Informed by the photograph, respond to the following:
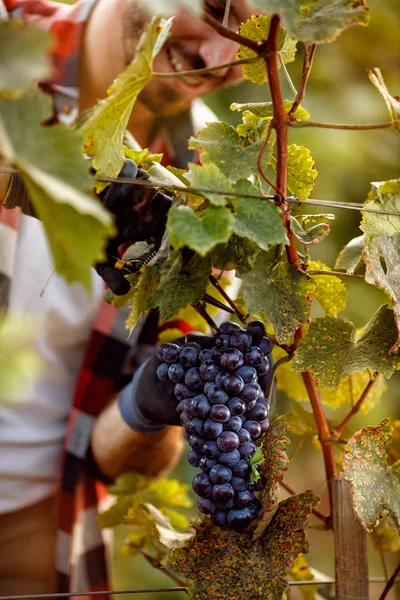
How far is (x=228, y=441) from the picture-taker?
0.48m

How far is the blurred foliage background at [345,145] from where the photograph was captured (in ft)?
7.18

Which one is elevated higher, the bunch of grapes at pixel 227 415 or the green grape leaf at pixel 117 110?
the green grape leaf at pixel 117 110

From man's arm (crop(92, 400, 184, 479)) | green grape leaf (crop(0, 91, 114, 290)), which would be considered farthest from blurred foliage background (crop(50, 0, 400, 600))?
A: green grape leaf (crop(0, 91, 114, 290))

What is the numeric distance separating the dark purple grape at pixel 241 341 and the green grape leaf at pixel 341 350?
0.04 m

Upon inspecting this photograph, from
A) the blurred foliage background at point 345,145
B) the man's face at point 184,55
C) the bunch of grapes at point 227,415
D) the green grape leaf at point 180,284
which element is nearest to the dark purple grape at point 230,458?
the bunch of grapes at point 227,415

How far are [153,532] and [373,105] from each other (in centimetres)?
212

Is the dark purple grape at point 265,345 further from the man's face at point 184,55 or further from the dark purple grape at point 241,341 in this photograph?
the man's face at point 184,55

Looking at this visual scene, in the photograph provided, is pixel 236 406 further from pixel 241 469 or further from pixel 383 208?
pixel 383 208

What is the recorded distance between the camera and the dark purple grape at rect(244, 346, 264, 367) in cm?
49

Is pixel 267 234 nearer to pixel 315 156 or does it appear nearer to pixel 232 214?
pixel 232 214

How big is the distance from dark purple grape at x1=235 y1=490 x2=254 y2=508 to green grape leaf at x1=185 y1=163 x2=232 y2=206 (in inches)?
8.7

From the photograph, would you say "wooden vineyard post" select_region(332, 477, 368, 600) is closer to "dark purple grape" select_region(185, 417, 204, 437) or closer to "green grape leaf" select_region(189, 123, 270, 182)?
"dark purple grape" select_region(185, 417, 204, 437)

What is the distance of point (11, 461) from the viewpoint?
1120 mm

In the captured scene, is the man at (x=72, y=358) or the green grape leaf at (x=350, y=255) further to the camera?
the man at (x=72, y=358)
